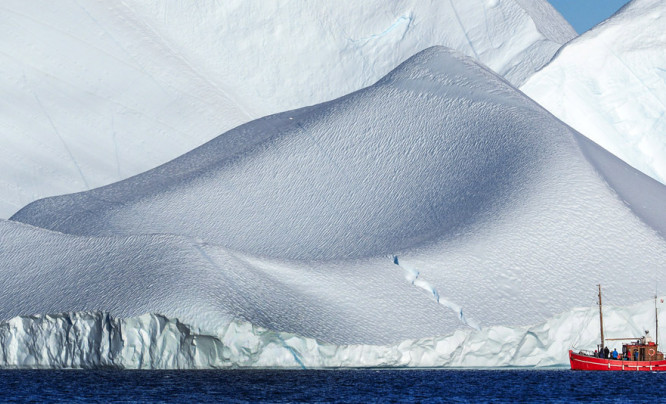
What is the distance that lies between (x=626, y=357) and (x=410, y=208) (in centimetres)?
745

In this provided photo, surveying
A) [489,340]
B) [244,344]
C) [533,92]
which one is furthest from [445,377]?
[533,92]

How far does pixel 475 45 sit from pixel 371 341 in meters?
21.3

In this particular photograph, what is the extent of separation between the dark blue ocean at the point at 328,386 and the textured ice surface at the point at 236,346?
31cm

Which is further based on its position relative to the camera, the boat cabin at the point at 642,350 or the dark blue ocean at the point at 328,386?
the boat cabin at the point at 642,350

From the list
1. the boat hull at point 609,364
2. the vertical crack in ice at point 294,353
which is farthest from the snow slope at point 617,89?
the vertical crack in ice at point 294,353

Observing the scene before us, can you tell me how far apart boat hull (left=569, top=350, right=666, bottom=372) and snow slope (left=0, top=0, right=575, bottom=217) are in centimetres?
1597

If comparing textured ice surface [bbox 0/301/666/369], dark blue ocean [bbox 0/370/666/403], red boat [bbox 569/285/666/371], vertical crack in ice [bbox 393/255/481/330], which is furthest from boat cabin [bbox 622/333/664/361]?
vertical crack in ice [bbox 393/255/481/330]

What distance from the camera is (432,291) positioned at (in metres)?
28.2

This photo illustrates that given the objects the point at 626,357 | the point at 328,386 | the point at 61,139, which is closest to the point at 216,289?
the point at 328,386

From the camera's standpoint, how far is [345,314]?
26.7 m

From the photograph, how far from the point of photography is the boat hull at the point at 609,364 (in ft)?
90.0

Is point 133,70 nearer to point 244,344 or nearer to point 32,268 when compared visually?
point 32,268

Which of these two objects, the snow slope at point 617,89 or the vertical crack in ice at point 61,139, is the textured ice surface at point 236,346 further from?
the vertical crack in ice at point 61,139

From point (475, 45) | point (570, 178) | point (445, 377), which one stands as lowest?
point (445, 377)
